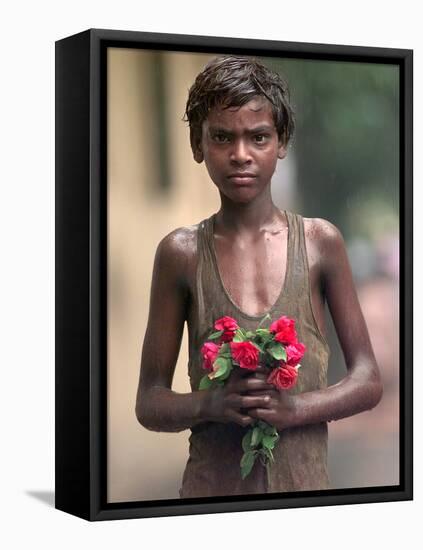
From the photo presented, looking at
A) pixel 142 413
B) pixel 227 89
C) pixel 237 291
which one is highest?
pixel 227 89

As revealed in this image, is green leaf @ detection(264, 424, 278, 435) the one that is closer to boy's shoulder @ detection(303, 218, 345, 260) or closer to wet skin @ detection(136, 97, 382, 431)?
wet skin @ detection(136, 97, 382, 431)

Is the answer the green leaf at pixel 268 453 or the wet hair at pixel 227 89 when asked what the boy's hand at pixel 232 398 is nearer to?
the green leaf at pixel 268 453

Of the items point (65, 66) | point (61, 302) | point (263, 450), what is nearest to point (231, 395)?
point (263, 450)

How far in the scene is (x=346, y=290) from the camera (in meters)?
9.73

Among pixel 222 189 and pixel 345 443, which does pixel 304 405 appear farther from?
pixel 222 189

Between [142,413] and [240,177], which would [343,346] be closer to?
[240,177]

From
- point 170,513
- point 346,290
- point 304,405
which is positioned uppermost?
point 346,290

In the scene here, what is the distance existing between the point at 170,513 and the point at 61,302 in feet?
4.12

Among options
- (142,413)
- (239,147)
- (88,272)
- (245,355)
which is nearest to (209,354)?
(245,355)

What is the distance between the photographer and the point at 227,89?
936 centimetres

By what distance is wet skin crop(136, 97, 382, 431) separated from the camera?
9.30m

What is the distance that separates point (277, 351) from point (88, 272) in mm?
1081

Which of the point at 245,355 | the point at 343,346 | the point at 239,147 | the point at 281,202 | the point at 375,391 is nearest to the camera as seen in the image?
the point at 245,355

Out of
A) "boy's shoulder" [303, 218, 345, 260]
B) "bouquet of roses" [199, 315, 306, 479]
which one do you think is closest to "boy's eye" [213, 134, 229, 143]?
"boy's shoulder" [303, 218, 345, 260]
